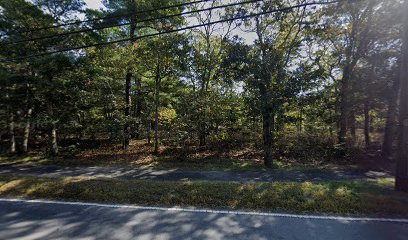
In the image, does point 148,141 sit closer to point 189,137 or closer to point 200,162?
point 189,137

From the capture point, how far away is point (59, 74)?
35.0ft

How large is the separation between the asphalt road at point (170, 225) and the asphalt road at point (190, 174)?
3.10 meters

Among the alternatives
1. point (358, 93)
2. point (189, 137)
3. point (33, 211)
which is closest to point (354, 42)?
point (358, 93)

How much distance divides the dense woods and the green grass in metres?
4.26

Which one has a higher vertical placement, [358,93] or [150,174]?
[358,93]

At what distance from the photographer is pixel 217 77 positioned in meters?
11.1

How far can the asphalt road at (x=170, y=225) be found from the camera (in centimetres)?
376

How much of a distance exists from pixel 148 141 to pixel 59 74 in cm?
617

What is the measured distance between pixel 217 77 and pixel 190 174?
17.2 feet

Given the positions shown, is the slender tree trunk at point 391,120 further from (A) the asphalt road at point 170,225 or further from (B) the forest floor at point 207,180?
Answer: (A) the asphalt road at point 170,225

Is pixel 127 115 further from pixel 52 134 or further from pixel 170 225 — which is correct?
pixel 170 225

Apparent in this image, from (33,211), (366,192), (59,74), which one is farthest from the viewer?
(59,74)

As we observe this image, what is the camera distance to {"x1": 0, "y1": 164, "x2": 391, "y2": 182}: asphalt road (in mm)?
7828

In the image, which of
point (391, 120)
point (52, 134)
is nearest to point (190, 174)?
point (52, 134)
